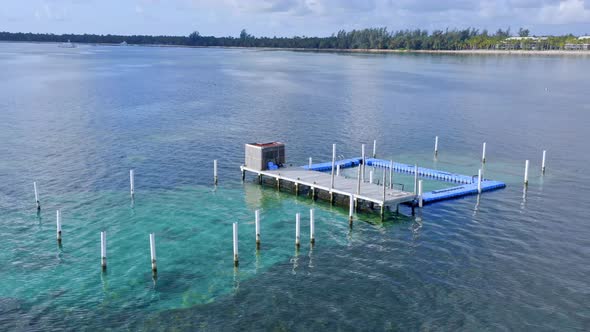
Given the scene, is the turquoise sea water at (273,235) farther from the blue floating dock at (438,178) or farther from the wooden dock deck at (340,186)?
the blue floating dock at (438,178)

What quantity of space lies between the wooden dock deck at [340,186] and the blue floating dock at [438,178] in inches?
104

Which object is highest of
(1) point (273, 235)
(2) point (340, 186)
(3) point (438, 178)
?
(2) point (340, 186)

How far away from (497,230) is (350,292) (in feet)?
51.7

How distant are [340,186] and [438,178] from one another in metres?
13.0

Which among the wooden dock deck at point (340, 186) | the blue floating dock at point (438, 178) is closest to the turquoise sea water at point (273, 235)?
the wooden dock deck at point (340, 186)

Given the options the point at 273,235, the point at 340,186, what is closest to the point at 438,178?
the point at 340,186

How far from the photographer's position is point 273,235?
41125 millimetres

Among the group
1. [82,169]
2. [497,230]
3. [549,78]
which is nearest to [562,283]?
[497,230]

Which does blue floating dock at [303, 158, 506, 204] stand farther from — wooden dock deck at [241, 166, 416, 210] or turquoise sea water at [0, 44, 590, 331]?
wooden dock deck at [241, 166, 416, 210]

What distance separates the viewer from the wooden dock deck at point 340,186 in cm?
4481

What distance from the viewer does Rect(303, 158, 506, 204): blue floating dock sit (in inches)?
1951

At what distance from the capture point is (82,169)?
57.8 meters

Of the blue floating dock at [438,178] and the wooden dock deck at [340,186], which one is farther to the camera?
the blue floating dock at [438,178]

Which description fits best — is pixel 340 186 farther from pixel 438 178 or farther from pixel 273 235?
pixel 438 178
